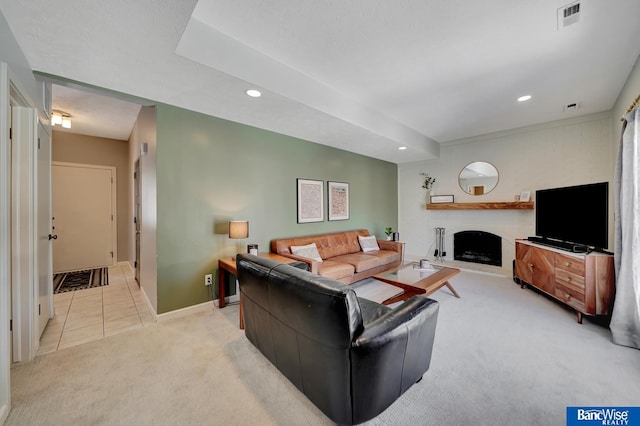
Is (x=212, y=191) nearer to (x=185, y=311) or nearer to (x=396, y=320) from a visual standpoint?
Answer: (x=185, y=311)

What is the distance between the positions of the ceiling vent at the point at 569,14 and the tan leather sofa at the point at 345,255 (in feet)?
9.97

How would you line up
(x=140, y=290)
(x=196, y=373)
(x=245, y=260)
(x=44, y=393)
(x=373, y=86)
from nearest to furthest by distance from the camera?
(x=44, y=393)
(x=196, y=373)
(x=245, y=260)
(x=373, y=86)
(x=140, y=290)

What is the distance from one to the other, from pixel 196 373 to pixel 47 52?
106 inches

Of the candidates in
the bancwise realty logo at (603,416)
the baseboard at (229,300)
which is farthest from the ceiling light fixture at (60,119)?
the bancwise realty logo at (603,416)

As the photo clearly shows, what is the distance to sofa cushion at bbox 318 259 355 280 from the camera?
3.21 m

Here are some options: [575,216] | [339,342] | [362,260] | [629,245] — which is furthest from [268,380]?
[575,216]

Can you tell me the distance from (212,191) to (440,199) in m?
4.60

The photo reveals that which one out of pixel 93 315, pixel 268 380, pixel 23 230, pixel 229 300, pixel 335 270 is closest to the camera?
pixel 268 380

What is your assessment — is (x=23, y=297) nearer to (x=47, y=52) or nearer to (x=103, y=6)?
(x=47, y=52)

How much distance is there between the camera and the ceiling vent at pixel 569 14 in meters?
1.73

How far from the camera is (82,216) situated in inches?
186

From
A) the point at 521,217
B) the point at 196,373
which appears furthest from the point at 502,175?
the point at 196,373

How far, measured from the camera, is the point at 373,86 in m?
2.88

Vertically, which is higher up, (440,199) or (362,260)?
(440,199)
